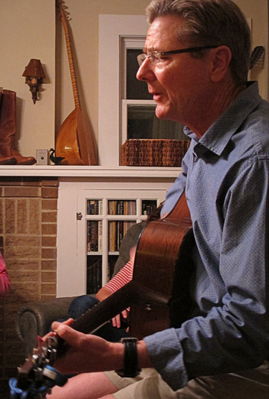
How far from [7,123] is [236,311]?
2.40 metres

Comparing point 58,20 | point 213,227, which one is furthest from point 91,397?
point 58,20

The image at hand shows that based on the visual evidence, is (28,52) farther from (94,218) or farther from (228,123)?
(228,123)

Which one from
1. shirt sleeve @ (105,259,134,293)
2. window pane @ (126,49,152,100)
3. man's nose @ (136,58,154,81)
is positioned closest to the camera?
man's nose @ (136,58,154,81)

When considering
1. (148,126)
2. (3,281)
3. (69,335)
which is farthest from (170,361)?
(148,126)

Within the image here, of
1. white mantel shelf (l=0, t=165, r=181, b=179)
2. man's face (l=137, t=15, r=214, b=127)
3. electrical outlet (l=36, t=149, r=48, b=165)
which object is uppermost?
man's face (l=137, t=15, r=214, b=127)

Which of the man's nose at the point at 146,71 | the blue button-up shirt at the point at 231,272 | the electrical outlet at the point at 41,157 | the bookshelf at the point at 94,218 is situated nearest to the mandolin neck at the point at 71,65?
the electrical outlet at the point at 41,157

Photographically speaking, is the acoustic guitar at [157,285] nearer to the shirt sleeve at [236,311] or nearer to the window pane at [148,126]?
the shirt sleeve at [236,311]

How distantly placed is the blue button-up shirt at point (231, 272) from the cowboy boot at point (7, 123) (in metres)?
2.11

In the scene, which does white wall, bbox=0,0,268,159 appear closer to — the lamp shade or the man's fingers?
the lamp shade

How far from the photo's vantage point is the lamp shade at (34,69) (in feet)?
9.62

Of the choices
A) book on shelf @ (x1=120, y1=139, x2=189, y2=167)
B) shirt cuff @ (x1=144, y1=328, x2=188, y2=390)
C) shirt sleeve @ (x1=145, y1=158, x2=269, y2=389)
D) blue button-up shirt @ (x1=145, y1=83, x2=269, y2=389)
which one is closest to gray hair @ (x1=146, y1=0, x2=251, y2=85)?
blue button-up shirt @ (x1=145, y1=83, x2=269, y2=389)

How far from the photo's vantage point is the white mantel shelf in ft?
9.45

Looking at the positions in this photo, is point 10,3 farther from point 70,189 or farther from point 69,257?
point 69,257

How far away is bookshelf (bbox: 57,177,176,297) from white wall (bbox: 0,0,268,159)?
39 cm
